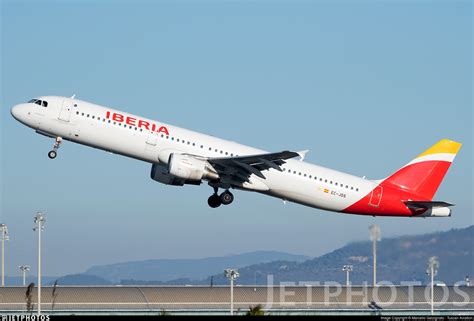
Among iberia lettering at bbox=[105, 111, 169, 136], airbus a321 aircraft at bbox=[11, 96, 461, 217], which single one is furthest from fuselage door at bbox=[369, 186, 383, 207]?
iberia lettering at bbox=[105, 111, 169, 136]

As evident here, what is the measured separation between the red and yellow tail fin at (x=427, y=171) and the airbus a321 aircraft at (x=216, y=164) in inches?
5.9

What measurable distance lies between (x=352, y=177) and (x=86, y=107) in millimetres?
17549

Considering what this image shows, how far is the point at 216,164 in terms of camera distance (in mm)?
59719

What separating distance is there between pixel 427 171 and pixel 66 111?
80.6 ft

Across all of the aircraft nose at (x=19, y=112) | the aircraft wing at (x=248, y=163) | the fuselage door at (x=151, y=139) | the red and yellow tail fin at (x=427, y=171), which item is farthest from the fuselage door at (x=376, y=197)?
the aircraft nose at (x=19, y=112)

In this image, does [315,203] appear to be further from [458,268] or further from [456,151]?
[458,268]

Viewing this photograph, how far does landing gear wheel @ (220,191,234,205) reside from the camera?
6272cm

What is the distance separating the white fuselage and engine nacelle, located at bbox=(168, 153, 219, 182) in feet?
2.31

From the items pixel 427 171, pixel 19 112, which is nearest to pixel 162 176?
pixel 19 112

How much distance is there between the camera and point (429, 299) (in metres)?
64.4

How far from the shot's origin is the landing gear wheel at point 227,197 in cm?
6272

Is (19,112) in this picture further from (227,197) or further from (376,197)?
(376,197)

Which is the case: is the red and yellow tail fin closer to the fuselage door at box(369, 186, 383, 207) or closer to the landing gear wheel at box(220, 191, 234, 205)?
the fuselage door at box(369, 186, 383, 207)

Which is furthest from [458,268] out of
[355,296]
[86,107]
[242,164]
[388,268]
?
[86,107]
